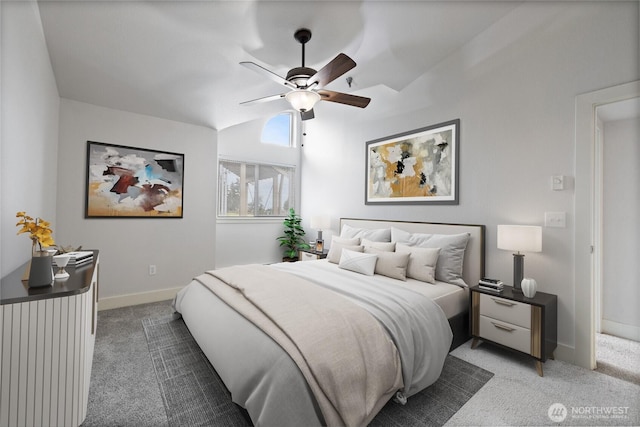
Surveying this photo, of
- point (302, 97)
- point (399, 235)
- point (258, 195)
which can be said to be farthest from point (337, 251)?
point (258, 195)

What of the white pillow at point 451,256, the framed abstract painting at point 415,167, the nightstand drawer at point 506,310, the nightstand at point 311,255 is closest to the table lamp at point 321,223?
the nightstand at point 311,255

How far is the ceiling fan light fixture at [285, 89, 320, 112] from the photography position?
2.37m

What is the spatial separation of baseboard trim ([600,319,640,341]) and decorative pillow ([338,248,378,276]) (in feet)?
8.07

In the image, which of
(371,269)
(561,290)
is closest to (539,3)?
(561,290)

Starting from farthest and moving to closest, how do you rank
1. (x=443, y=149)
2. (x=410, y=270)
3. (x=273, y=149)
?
(x=273, y=149) → (x=443, y=149) → (x=410, y=270)

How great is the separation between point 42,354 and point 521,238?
330 cm

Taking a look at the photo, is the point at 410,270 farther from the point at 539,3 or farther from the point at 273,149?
the point at 273,149

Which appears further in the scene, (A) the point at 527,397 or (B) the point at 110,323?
(B) the point at 110,323

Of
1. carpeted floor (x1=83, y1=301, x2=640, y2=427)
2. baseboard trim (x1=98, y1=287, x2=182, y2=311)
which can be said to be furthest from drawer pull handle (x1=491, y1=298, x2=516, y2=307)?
baseboard trim (x1=98, y1=287, x2=182, y2=311)

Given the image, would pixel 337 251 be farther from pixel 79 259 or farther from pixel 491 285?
pixel 79 259

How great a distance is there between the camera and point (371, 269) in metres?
2.93

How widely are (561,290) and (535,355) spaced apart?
0.66m

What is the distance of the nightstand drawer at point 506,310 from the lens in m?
2.23

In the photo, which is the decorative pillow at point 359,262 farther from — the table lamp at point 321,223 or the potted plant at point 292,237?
the potted plant at point 292,237
